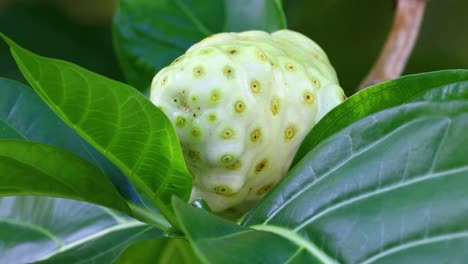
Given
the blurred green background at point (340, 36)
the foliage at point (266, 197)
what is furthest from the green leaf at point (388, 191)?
the blurred green background at point (340, 36)

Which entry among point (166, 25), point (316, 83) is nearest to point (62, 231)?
point (316, 83)

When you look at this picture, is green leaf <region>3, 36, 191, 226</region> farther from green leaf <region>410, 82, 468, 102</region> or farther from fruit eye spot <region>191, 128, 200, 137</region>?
green leaf <region>410, 82, 468, 102</region>

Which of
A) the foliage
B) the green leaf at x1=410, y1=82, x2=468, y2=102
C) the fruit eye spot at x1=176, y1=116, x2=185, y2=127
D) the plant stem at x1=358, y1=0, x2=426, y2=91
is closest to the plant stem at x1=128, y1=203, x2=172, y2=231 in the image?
the foliage

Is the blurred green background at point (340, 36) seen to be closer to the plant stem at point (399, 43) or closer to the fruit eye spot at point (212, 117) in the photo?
the plant stem at point (399, 43)

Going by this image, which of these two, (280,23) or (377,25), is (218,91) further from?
(377,25)

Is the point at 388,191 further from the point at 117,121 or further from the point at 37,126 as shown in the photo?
the point at 37,126

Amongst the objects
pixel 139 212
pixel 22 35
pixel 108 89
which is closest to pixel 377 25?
pixel 22 35
